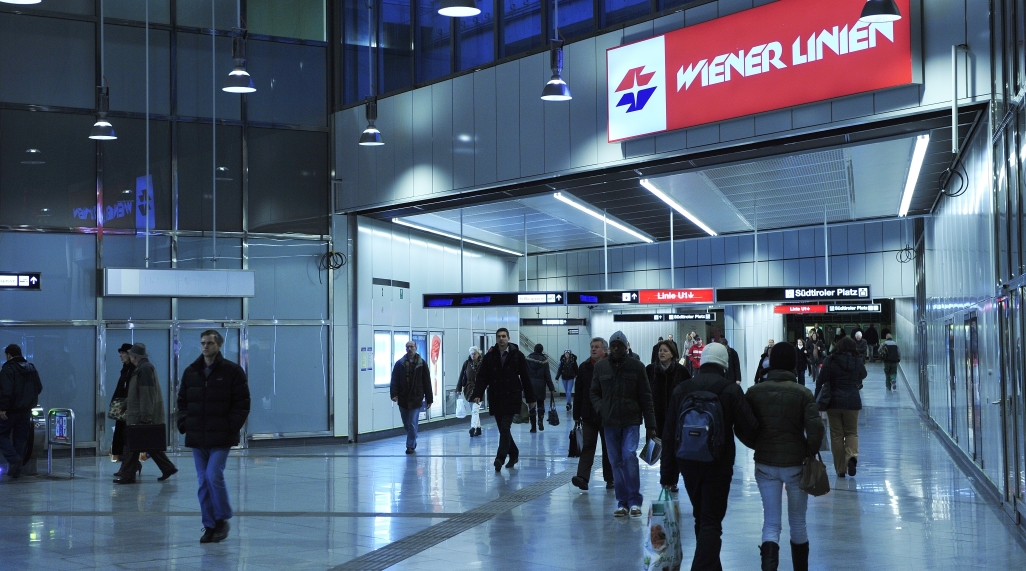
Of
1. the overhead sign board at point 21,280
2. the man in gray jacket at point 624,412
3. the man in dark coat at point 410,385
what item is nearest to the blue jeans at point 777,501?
the man in gray jacket at point 624,412

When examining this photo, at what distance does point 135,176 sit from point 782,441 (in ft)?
46.1

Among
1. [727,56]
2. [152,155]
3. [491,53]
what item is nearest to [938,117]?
[727,56]

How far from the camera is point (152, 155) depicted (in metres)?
17.5

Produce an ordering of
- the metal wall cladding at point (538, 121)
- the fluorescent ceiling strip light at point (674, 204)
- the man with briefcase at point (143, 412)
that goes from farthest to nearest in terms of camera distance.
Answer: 1. the fluorescent ceiling strip light at point (674, 204)
2. the man with briefcase at point (143, 412)
3. the metal wall cladding at point (538, 121)

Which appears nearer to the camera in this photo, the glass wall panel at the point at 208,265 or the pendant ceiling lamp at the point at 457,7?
the pendant ceiling lamp at the point at 457,7

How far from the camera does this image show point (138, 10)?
17.6 metres

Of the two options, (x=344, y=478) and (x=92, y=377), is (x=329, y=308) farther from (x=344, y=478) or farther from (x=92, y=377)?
(x=344, y=478)

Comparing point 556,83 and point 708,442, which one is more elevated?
point 556,83

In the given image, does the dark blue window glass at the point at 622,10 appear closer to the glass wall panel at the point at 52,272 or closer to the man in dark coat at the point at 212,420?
the man in dark coat at the point at 212,420

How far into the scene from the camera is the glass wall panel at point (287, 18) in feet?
61.2

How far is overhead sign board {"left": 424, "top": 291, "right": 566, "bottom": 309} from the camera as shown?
1838cm

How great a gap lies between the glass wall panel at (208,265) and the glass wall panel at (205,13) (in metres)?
3.83

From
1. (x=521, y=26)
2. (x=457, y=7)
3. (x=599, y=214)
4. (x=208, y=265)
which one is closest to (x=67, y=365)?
(x=208, y=265)

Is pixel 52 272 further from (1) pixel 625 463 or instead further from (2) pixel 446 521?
(1) pixel 625 463
